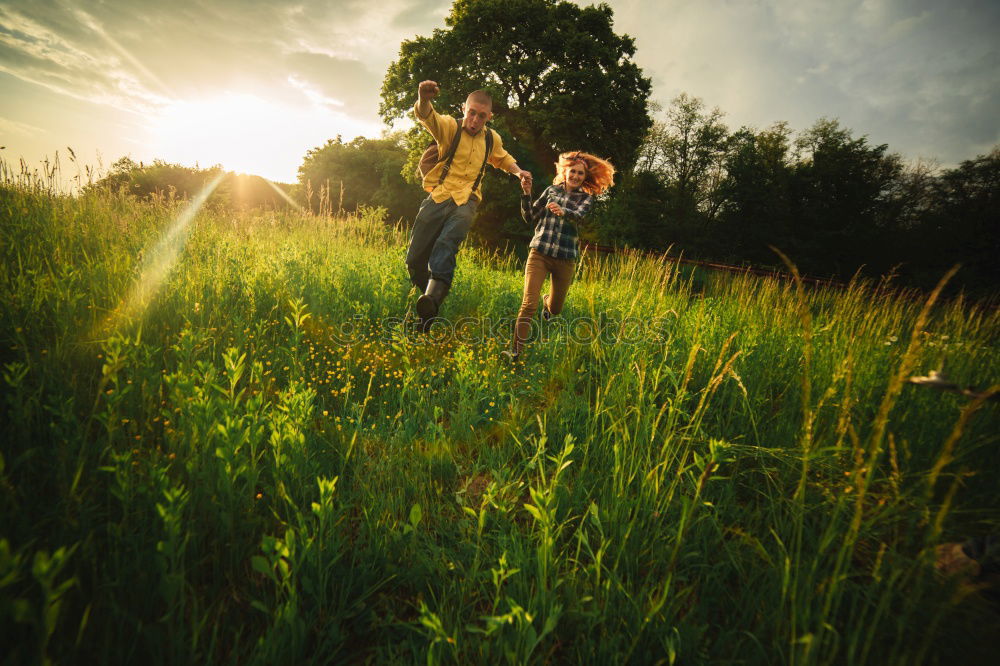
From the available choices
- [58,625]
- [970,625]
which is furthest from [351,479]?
[970,625]

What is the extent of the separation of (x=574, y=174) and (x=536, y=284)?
4.46 ft

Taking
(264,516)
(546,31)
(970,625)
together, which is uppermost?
(546,31)

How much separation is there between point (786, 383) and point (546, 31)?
65.7 feet

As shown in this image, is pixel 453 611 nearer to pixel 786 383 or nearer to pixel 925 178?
pixel 786 383

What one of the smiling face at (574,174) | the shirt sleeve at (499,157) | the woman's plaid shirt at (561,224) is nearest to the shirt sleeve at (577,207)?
the woman's plaid shirt at (561,224)

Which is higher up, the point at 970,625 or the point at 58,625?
the point at 970,625

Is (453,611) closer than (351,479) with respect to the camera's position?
Yes

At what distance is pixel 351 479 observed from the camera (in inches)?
71.4

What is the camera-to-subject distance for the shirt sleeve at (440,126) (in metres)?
3.95

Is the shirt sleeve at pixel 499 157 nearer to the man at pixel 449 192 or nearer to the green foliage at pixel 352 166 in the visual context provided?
the man at pixel 449 192

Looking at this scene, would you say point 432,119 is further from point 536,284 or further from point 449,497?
point 449,497

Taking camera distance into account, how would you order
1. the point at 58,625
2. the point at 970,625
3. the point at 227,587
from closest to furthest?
1. the point at 58,625
2. the point at 970,625
3. the point at 227,587

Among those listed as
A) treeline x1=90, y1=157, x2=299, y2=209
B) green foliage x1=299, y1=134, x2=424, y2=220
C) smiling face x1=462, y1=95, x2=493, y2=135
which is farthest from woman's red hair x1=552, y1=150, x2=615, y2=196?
treeline x1=90, y1=157, x2=299, y2=209

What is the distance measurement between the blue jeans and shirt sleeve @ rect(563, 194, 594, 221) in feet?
3.82
